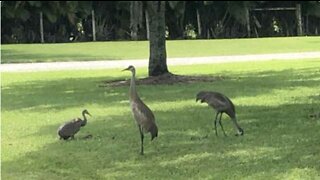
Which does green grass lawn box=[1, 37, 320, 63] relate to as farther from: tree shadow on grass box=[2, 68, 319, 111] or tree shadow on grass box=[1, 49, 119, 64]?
tree shadow on grass box=[2, 68, 319, 111]

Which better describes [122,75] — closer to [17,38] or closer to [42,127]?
[42,127]

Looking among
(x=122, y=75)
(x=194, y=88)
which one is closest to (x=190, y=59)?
(x=122, y=75)

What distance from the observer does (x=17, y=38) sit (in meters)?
37.3

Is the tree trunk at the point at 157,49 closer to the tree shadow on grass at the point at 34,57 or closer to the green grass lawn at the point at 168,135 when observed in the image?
the green grass lawn at the point at 168,135

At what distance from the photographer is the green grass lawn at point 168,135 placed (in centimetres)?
836

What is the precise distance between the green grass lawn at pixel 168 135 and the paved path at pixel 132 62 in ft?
19.7

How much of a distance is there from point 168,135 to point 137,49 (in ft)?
70.5

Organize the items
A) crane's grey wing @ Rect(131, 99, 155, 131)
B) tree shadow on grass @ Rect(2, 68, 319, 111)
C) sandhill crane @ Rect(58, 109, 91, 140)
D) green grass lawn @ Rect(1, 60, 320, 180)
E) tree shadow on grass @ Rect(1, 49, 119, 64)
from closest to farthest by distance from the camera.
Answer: green grass lawn @ Rect(1, 60, 320, 180) → crane's grey wing @ Rect(131, 99, 155, 131) → sandhill crane @ Rect(58, 109, 91, 140) → tree shadow on grass @ Rect(2, 68, 319, 111) → tree shadow on grass @ Rect(1, 49, 119, 64)

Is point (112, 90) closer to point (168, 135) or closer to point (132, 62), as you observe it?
point (168, 135)

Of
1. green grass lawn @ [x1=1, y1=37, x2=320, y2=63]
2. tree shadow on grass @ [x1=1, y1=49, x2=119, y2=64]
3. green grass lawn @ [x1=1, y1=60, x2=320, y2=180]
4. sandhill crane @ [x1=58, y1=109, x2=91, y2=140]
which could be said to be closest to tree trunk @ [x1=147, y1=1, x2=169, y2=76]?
green grass lawn @ [x1=1, y1=60, x2=320, y2=180]

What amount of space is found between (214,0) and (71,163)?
5097 millimetres

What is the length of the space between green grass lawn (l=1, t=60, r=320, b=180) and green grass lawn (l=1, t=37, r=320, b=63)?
10751mm

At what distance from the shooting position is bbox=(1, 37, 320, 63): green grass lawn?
2881 cm

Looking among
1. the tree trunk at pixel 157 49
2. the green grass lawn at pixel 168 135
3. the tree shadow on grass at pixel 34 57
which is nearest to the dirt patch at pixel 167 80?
the tree trunk at pixel 157 49
